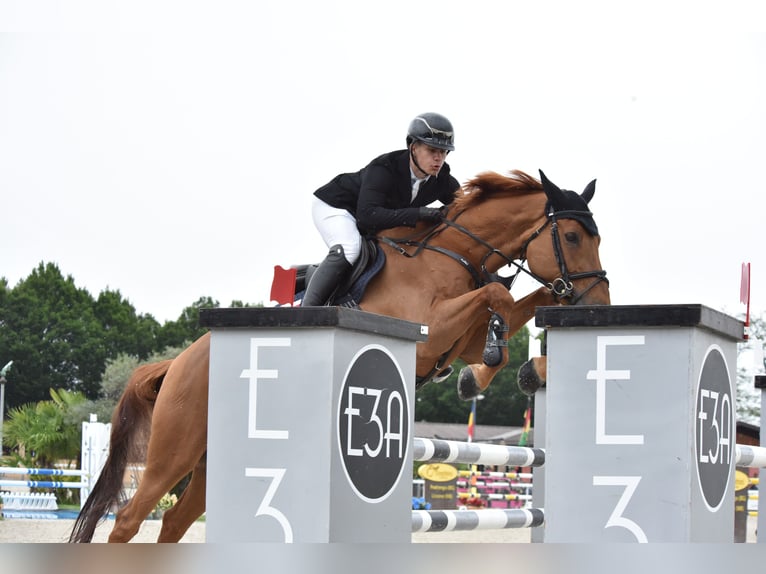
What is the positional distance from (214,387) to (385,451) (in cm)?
44

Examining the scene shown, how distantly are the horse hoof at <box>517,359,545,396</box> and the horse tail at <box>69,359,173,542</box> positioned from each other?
1.49 metres

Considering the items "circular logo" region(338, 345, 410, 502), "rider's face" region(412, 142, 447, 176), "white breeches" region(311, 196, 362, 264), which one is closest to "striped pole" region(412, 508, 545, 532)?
"circular logo" region(338, 345, 410, 502)

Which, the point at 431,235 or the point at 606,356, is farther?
the point at 431,235

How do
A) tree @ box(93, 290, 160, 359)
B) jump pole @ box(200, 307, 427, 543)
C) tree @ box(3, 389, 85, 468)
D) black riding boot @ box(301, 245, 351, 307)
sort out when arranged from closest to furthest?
jump pole @ box(200, 307, 427, 543) → black riding boot @ box(301, 245, 351, 307) → tree @ box(3, 389, 85, 468) → tree @ box(93, 290, 160, 359)

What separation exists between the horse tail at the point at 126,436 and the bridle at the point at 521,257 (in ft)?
3.88

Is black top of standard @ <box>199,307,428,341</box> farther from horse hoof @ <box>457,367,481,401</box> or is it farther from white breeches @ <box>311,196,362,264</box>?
horse hoof @ <box>457,367,481,401</box>

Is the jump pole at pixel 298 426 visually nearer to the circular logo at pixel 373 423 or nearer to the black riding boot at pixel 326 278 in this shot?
the circular logo at pixel 373 423

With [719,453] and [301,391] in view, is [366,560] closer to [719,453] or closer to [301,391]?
[301,391]

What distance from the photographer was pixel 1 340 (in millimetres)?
42281

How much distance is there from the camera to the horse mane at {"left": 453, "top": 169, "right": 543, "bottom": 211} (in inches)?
189

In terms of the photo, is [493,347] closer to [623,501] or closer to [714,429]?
[714,429]

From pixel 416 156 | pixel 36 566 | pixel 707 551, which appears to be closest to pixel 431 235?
pixel 416 156

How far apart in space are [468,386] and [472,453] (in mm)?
866

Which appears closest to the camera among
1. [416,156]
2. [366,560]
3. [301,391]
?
[366,560]
